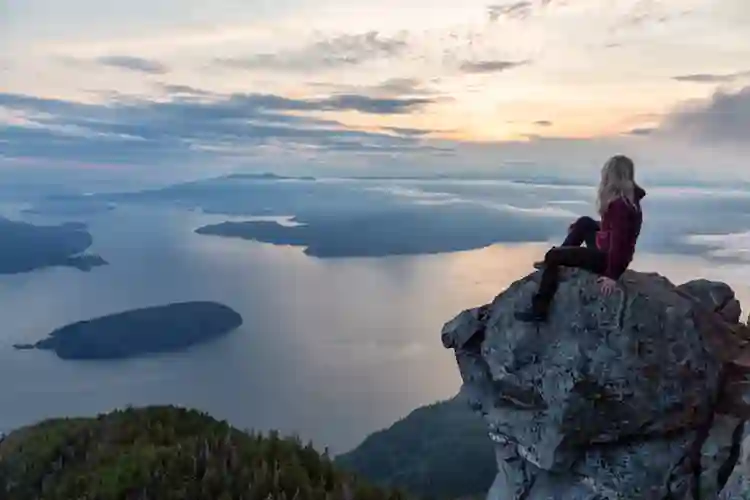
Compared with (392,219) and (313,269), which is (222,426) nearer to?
(392,219)

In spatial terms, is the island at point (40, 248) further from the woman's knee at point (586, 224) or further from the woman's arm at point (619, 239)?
the woman's arm at point (619, 239)

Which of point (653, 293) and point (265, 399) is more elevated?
point (653, 293)

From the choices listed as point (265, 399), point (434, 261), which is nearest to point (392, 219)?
point (434, 261)

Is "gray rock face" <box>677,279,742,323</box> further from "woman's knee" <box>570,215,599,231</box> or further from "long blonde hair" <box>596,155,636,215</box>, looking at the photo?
"long blonde hair" <box>596,155,636,215</box>

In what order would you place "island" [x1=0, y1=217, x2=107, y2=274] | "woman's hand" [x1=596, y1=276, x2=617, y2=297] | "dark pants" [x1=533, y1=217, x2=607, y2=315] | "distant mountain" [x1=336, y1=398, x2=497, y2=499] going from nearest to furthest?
"woman's hand" [x1=596, y1=276, x2=617, y2=297] → "dark pants" [x1=533, y1=217, x2=607, y2=315] → "distant mountain" [x1=336, y1=398, x2=497, y2=499] → "island" [x1=0, y1=217, x2=107, y2=274]

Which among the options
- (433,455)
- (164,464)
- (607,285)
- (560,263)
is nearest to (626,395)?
(607,285)

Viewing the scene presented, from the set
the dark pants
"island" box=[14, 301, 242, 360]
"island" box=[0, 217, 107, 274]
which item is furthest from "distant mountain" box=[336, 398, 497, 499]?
"island" box=[0, 217, 107, 274]
